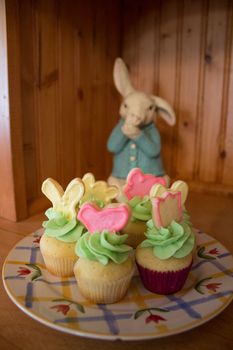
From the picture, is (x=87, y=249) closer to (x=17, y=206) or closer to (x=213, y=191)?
(x=17, y=206)

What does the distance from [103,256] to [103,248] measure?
1 centimetres

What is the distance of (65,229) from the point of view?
572 mm

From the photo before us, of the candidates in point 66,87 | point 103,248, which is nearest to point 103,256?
point 103,248

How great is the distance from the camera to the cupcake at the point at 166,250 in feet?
1.73

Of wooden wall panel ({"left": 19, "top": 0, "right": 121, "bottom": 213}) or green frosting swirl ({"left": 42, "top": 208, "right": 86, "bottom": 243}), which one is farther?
wooden wall panel ({"left": 19, "top": 0, "right": 121, "bottom": 213})

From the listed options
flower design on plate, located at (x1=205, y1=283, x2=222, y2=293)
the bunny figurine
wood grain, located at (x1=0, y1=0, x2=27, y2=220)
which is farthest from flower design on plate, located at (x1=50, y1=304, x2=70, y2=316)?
the bunny figurine

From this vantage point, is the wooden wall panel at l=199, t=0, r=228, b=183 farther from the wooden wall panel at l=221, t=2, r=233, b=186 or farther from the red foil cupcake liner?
the red foil cupcake liner

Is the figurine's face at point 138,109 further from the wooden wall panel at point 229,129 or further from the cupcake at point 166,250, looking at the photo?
the cupcake at point 166,250

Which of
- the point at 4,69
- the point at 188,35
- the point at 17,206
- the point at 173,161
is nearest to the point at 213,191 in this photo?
the point at 173,161

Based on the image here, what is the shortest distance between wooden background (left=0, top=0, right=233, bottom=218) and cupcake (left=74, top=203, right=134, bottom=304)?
385 mm

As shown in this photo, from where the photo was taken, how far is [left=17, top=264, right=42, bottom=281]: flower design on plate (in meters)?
0.55

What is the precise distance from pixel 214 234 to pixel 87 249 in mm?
400

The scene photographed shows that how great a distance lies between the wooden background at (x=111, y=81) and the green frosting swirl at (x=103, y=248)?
0.39 meters

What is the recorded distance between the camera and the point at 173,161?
1.19m
